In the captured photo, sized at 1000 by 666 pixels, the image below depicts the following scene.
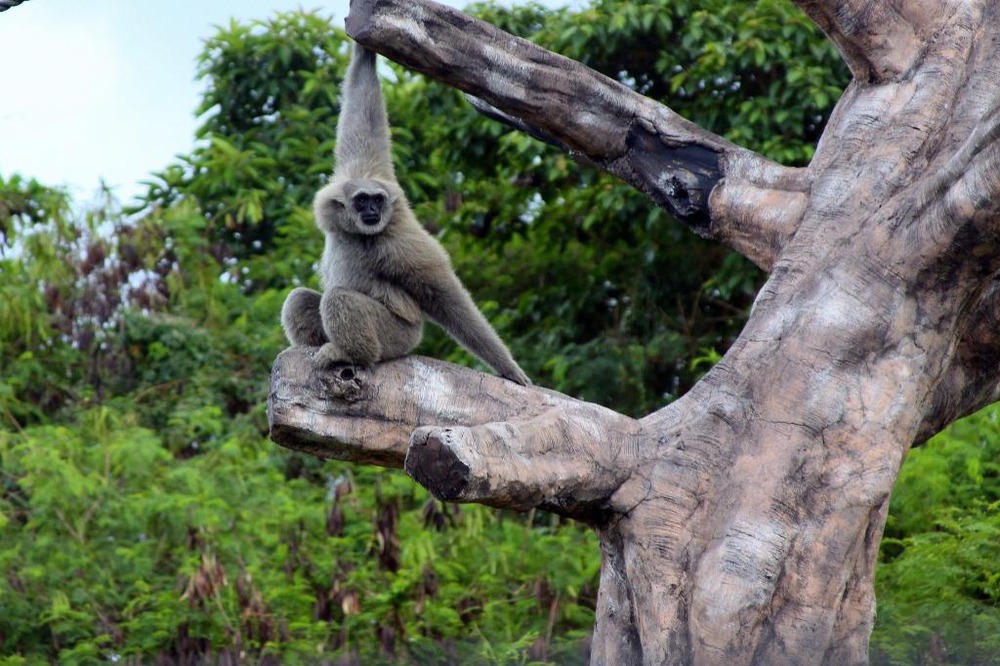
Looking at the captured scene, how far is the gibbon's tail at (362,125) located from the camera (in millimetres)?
5613

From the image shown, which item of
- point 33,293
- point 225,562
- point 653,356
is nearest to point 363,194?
point 225,562

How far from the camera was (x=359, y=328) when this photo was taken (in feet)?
16.9

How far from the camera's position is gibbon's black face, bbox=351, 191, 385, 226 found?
18.3ft

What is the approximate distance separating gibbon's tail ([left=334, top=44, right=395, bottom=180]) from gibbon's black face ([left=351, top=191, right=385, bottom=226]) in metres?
0.26

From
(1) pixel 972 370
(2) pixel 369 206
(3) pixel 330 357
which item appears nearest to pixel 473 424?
(3) pixel 330 357

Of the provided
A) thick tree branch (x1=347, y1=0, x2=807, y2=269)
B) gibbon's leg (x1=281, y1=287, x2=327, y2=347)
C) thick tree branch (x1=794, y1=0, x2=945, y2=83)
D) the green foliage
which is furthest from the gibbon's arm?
the green foliage

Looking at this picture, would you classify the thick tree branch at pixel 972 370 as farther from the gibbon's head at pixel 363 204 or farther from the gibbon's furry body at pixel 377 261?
the gibbon's head at pixel 363 204

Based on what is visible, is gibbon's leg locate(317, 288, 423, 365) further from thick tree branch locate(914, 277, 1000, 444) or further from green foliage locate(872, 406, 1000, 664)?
green foliage locate(872, 406, 1000, 664)

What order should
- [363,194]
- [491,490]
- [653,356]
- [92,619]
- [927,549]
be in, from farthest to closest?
1. [653,356]
2. [92,619]
3. [927,549]
4. [363,194]
5. [491,490]

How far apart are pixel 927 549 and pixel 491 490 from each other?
455 centimetres

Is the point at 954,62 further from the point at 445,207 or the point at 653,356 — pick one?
the point at 445,207

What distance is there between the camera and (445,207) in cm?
1281

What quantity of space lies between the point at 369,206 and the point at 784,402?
6.75 feet

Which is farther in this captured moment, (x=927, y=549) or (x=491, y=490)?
(x=927, y=549)
